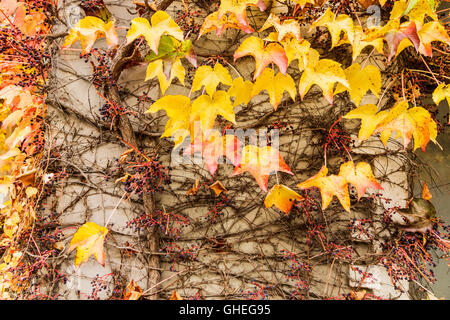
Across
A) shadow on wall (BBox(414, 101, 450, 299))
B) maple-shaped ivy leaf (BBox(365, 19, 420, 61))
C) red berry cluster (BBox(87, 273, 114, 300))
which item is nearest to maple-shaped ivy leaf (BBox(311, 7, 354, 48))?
maple-shaped ivy leaf (BBox(365, 19, 420, 61))

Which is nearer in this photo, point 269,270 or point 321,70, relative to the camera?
point 321,70

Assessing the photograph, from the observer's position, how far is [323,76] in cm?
135

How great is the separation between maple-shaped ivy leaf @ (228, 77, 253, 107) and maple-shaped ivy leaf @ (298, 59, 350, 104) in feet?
0.91

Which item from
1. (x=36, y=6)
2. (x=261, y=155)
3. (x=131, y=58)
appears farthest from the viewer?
(x=36, y=6)

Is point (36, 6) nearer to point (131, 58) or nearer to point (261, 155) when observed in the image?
point (131, 58)

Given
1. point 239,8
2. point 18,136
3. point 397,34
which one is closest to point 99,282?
point 18,136

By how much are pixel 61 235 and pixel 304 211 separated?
138 cm

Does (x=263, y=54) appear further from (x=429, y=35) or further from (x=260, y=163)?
(x=429, y=35)

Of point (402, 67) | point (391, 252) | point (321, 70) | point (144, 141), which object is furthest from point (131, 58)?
point (391, 252)

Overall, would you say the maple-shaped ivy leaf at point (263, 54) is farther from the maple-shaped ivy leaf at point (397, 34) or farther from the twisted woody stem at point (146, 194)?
the twisted woody stem at point (146, 194)

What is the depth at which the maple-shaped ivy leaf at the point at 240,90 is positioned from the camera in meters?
1.49

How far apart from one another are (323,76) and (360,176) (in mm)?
507

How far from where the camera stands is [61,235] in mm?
1652

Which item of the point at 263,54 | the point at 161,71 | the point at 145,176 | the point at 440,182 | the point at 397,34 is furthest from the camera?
the point at 440,182
